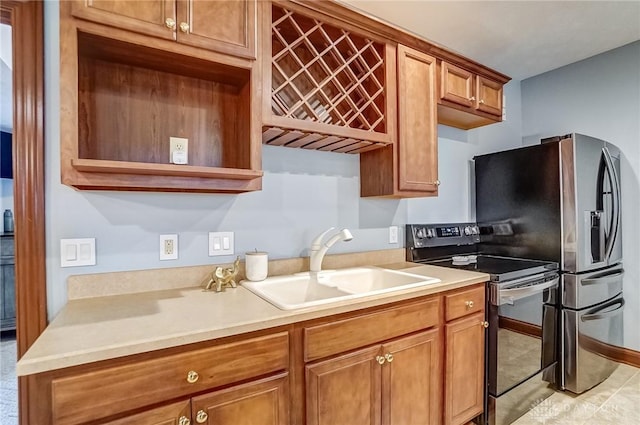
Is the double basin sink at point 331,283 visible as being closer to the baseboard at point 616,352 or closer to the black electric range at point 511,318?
the black electric range at point 511,318

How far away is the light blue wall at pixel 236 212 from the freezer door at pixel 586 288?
86 cm

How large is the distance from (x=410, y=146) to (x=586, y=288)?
155 centimetres

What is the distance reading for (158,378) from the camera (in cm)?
96

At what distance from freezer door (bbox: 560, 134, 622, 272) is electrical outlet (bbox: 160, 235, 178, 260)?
2384 mm

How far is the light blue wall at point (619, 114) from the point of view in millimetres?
2527

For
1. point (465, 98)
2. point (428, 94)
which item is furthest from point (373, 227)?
point (465, 98)

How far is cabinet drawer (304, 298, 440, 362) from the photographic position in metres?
1.24

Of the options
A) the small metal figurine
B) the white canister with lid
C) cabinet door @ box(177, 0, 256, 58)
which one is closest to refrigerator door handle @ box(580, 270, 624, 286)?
the white canister with lid

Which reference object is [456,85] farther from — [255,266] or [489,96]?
[255,266]

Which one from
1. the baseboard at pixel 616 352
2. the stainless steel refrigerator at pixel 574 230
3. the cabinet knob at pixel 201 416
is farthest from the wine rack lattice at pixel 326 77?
the baseboard at pixel 616 352

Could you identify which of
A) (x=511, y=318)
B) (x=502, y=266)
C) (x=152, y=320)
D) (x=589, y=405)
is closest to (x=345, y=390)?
(x=152, y=320)

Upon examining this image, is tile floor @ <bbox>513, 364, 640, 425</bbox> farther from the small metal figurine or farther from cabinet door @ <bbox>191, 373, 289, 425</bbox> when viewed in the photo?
the small metal figurine

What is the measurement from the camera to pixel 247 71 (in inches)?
56.6

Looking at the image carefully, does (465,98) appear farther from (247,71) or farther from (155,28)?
(155,28)
